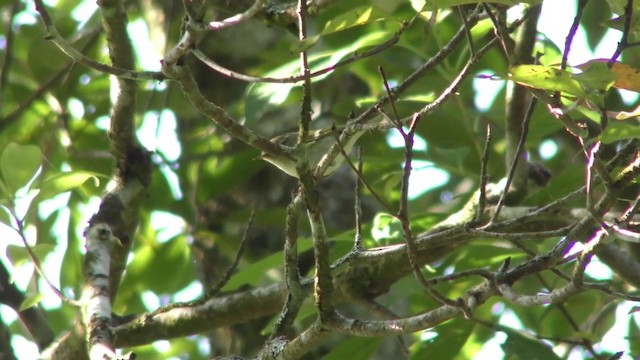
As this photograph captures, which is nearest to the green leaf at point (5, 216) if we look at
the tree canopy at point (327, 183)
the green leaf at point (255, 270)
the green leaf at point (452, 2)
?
the tree canopy at point (327, 183)

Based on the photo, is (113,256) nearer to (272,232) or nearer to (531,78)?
(272,232)

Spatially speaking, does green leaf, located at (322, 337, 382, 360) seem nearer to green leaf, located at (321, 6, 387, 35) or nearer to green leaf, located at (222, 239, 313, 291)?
green leaf, located at (222, 239, 313, 291)

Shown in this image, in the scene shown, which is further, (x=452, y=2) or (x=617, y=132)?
(x=452, y=2)

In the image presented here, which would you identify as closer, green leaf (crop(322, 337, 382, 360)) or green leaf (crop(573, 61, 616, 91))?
green leaf (crop(573, 61, 616, 91))

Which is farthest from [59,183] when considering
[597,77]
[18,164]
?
[597,77]

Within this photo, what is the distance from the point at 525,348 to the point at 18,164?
40.4 inches

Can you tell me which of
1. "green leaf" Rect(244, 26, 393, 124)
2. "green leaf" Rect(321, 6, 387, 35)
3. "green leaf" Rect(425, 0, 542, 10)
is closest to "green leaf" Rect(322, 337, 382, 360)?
"green leaf" Rect(244, 26, 393, 124)

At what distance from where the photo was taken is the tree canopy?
3.81ft

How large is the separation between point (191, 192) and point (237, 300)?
748 millimetres

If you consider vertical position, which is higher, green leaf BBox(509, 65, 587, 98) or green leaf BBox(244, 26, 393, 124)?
green leaf BBox(244, 26, 393, 124)

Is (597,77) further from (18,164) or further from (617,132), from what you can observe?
(18,164)

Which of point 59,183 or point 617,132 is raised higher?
point 59,183

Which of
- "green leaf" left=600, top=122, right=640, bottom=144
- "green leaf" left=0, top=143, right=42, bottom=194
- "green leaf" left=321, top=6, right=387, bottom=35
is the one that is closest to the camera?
"green leaf" left=600, top=122, right=640, bottom=144

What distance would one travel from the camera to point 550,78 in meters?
1.05
